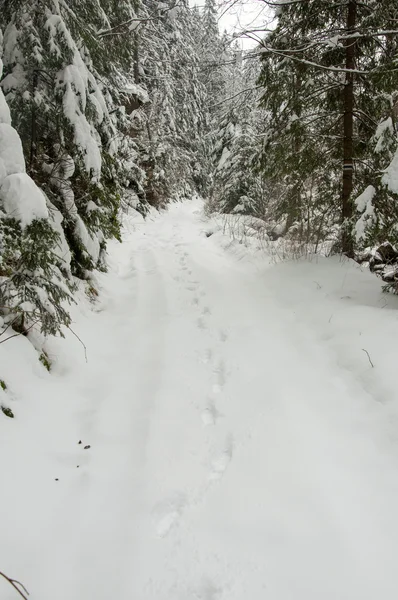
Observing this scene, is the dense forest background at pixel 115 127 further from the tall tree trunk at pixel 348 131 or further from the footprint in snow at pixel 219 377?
the footprint in snow at pixel 219 377

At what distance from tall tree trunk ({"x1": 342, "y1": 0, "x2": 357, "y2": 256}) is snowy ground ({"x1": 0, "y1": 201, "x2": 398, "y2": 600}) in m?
2.07

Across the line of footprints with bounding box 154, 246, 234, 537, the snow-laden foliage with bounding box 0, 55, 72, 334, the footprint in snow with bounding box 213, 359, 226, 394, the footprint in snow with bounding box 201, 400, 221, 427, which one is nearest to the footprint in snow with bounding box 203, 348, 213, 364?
the line of footprints with bounding box 154, 246, 234, 537

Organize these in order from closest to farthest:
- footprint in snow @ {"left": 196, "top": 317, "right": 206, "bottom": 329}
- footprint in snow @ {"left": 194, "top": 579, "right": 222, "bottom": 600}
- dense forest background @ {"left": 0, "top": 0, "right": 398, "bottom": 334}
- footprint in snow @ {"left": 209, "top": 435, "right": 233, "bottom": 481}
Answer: footprint in snow @ {"left": 194, "top": 579, "right": 222, "bottom": 600} → footprint in snow @ {"left": 209, "top": 435, "right": 233, "bottom": 481} → dense forest background @ {"left": 0, "top": 0, "right": 398, "bottom": 334} → footprint in snow @ {"left": 196, "top": 317, "right": 206, "bottom": 329}

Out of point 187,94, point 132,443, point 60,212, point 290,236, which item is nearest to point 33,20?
point 60,212

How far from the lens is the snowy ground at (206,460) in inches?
69.4

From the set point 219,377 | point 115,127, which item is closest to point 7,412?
point 219,377

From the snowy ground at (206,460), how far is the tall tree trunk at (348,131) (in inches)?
81.7

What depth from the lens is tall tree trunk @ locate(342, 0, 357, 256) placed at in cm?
572

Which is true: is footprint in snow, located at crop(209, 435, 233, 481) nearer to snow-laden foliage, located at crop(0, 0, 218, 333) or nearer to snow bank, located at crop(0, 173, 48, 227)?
snow-laden foliage, located at crop(0, 0, 218, 333)

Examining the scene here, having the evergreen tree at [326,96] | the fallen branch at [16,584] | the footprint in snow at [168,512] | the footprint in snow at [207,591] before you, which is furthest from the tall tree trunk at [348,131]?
the fallen branch at [16,584]

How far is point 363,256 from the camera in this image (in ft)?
23.9

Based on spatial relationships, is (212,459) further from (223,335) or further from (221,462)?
(223,335)

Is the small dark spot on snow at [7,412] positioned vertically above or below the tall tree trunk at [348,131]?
below

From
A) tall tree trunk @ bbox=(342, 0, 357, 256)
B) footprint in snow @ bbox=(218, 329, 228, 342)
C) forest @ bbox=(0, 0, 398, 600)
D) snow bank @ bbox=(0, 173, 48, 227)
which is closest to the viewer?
forest @ bbox=(0, 0, 398, 600)
